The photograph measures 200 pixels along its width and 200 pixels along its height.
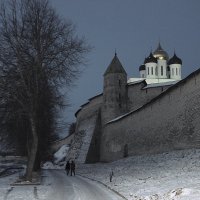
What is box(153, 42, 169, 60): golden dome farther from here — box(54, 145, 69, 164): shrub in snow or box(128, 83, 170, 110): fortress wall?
box(128, 83, 170, 110): fortress wall

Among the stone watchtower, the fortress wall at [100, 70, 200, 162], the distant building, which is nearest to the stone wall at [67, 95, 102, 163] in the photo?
the distant building

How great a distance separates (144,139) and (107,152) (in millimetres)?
11045

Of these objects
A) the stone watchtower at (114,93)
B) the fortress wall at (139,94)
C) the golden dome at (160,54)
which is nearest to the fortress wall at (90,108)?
the stone watchtower at (114,93)

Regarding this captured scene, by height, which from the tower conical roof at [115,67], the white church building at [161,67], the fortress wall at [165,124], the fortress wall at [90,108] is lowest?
the fortress wall at [165,124]

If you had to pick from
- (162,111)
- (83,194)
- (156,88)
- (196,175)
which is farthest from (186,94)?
(156,88)

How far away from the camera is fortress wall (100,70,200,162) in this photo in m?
21.2

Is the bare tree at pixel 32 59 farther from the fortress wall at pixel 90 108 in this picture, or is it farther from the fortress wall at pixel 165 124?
the fortress wall at pixel 90 108

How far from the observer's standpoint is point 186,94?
22.2 metres

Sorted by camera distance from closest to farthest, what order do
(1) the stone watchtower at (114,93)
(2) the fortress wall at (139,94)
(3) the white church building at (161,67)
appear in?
(2) the fortress wall at (139,94)
(1) the stone watchtower at (114,93)
(3) the white church building at (161,67)

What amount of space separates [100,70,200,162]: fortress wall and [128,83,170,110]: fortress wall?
13.9ft

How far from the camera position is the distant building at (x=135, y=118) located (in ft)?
72.1

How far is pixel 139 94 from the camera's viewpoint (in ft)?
133

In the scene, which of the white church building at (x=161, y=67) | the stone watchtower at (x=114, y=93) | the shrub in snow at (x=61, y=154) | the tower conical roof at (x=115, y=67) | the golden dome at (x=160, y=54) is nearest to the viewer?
the stone watchtower at (x=114, y=93)

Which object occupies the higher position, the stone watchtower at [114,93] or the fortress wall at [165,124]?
the stone watchtower at [114,93]
